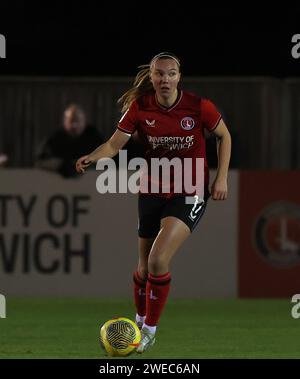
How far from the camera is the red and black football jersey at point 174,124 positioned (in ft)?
32.0

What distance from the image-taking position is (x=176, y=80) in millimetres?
9656

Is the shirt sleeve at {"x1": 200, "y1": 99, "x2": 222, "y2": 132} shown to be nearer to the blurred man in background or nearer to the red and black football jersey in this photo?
the red and black football jersey

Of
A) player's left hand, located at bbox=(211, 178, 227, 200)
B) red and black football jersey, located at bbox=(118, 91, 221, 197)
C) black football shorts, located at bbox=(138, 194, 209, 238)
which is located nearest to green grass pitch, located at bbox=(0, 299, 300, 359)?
black football shorts, located at bbox=(138, 194, 209, 238)

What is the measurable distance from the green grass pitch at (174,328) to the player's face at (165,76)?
177 cm

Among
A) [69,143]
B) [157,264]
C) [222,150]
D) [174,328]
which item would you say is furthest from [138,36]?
[157,264]

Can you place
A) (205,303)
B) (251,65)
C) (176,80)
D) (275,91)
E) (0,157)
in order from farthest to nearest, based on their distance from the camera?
(251,65) < (275,91) < (0,157) < (205,303) < (176,80)

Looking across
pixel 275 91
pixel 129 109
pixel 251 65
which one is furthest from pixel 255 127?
pixel 129 109

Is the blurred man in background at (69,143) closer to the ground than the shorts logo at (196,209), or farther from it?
farther from it

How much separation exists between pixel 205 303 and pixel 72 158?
1.98 metres

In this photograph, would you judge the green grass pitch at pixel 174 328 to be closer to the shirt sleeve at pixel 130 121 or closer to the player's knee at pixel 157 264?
the player's knee at pixel 157 264

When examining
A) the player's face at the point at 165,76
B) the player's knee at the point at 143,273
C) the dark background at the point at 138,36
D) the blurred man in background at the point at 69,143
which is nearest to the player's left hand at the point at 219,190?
the player's face at the point at 165,76

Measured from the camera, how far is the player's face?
958 centimetres

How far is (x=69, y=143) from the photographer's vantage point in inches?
563

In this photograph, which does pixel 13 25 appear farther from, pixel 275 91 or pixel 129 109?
pixel 129 109
